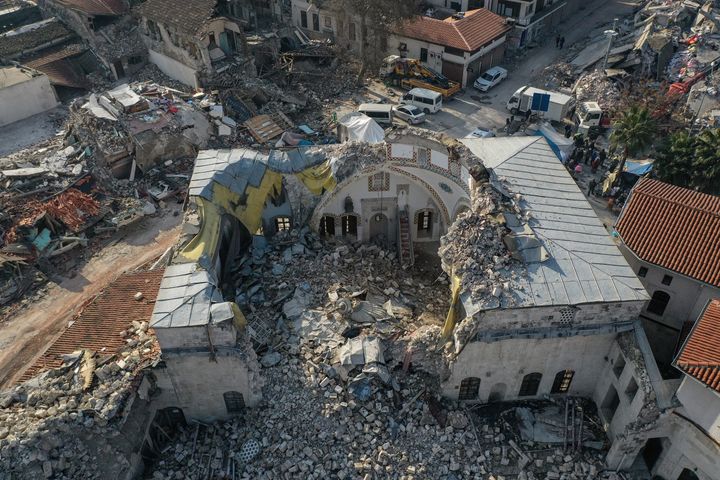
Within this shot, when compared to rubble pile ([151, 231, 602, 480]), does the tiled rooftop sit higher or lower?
higher

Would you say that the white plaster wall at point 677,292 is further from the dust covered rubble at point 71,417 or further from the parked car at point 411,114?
the parked car at point 411,114

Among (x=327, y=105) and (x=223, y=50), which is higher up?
(x=223, y=50)

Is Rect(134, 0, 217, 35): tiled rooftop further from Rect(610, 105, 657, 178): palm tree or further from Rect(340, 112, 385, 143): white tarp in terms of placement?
Rect(610, 105, 657, 178): palm tree

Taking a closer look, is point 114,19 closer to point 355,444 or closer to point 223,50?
point 223,50

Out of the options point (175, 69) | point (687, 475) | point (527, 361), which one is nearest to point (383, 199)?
point (527, 361)

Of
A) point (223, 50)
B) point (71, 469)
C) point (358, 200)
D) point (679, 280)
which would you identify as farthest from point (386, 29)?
point (71, 469)

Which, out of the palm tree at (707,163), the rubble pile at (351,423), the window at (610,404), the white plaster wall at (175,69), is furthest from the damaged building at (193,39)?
the window at (610,404)

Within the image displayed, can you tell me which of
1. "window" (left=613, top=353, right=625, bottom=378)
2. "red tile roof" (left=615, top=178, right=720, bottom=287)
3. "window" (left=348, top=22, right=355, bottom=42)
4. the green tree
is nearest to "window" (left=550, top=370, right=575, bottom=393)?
"window" (left=613, top=353, right=625, bottom=378)
